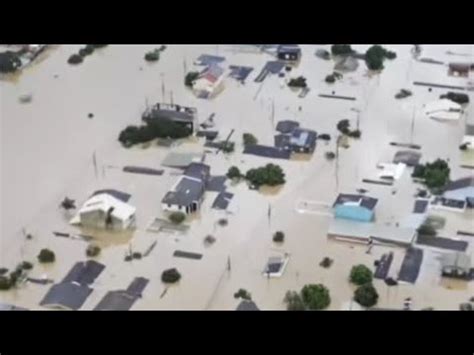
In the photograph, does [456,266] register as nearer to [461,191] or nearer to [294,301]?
[461,191]

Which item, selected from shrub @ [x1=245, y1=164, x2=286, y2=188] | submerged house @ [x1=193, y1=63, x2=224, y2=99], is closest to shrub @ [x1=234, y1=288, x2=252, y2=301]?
shrub @ [x1=245, y1=164, x2=286, y2=188]

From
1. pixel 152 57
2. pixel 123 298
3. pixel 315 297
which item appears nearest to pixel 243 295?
pixel 315 297

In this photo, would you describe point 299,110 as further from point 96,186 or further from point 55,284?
point 55,284

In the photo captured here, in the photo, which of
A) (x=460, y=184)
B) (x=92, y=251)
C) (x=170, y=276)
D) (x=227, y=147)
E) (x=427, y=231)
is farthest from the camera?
(x=227, y=147)

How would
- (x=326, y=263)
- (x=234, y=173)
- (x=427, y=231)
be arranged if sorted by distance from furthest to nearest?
1. (x=234, y=173)
2. (x=427, y=231)
3. (x=326, y=263)

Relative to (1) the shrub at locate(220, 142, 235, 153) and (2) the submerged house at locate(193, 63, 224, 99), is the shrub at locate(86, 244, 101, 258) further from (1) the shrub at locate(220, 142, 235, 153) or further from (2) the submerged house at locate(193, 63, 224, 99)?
(2) the submerged house at locate(193, 63, 224, 99)

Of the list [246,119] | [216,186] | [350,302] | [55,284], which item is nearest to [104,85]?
[246,119]

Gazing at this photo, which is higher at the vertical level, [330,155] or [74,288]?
[330,155]

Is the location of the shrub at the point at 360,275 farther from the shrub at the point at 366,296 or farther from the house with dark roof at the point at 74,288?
the house with dark roof at the point at 74,288
